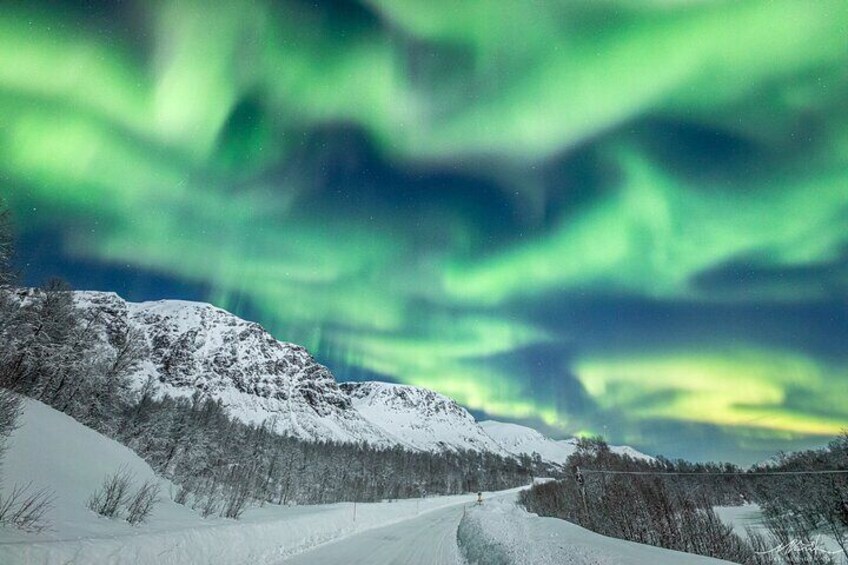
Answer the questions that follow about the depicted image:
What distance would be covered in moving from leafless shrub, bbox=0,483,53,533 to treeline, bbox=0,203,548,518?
3216 millimetres

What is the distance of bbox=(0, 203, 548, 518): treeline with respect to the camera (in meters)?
32.8

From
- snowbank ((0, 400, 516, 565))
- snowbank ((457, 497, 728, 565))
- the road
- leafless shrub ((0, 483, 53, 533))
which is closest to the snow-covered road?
the road

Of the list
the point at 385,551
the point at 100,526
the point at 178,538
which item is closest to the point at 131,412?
the point at 100,526

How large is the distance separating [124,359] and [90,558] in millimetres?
55780

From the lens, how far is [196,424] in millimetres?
80125

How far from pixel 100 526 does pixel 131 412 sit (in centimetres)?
6132

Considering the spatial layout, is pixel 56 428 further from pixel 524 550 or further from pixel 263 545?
pixel 524 550

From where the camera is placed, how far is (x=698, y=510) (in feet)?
106

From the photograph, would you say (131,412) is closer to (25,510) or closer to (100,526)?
(100,526)

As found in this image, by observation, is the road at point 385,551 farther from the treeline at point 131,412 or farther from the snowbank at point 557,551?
the treeline at point 131,412

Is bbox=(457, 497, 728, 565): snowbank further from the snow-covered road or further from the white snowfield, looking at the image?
the snow-covered road

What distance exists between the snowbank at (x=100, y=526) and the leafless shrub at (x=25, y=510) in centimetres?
31

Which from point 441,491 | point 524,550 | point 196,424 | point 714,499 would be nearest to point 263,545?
point 524,550

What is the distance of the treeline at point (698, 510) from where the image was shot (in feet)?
52.5
